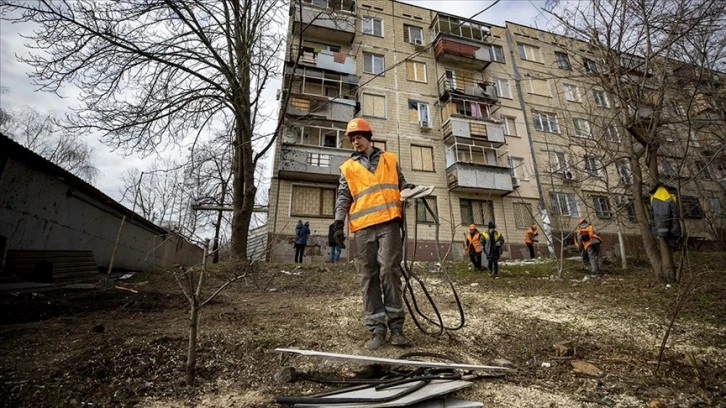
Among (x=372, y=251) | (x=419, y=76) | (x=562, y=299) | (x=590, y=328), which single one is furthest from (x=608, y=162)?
(x=419, y=76)

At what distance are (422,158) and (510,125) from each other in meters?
7.45

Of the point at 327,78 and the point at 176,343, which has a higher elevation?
the point at 327,78

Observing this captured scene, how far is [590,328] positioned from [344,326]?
297 cm

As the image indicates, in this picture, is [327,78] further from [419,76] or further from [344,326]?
[344,326]

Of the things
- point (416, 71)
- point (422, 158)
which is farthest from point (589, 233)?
point (416, 71)

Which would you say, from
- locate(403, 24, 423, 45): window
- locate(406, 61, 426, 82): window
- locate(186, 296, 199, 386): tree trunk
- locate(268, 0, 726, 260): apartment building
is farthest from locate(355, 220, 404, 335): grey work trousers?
locate(403, 24, 423, 45): window

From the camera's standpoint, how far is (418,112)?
1956cm

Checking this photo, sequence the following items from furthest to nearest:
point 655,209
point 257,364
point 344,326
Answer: point 655,209
point 344,326
point 257,364

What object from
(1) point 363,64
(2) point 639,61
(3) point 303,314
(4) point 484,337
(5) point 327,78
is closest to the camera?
(4) point 484,337

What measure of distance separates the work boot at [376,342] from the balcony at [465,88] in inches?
748

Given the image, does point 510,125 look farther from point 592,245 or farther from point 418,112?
point 592,245

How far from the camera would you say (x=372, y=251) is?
10.0ft

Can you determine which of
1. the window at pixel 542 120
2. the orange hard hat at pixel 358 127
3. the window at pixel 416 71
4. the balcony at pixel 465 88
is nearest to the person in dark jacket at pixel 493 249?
the orange hard hat at pixel 358 127

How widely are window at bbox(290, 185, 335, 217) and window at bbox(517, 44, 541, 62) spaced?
18782 millimetres
